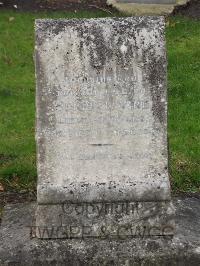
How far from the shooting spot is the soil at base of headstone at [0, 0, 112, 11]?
14.2 meters

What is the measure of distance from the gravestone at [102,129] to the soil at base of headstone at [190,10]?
889 centimetres

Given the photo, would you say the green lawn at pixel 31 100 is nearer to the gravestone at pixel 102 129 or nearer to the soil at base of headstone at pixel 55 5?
the soil at base of headstone at pixel 55 5

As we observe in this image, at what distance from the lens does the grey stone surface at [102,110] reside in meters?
4.94

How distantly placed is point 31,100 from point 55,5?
522cm

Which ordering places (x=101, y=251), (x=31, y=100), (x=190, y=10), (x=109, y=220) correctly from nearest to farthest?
(x=101, y=251) < (x=109, y=220) < (x=31, y=100) < (x=190, y=10)

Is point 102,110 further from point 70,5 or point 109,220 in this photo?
point 70,5

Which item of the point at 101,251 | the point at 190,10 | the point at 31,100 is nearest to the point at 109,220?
the point at 101,251

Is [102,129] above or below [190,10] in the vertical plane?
below

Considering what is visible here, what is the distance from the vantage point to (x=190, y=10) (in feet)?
46.0

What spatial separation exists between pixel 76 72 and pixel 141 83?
0.50m

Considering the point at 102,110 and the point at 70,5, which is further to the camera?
the point at 70,5

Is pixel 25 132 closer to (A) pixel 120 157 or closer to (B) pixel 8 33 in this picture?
(A) pixel 120 157

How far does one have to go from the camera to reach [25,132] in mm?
8398

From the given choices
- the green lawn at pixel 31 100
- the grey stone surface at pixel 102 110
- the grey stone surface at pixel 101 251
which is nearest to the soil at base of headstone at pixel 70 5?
the green lawn at pixel 31 100
